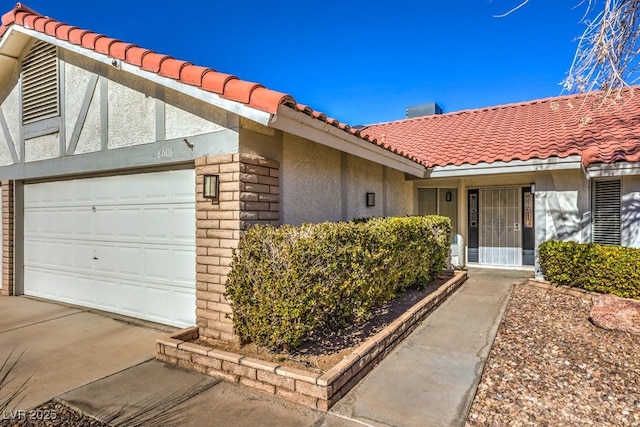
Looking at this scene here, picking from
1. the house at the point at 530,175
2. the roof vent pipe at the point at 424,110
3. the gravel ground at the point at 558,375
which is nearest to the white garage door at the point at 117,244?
the gravel ground at the point at 558,375

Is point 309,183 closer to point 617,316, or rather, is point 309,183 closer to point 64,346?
Answer: point 64,346

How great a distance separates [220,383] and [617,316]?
6.22 metres

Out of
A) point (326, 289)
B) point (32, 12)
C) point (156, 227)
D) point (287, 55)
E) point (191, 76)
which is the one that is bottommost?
point (326, 289)

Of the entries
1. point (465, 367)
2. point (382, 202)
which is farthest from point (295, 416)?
point (382, 202)

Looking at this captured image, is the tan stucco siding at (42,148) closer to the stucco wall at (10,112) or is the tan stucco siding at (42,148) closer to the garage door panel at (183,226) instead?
the stucco wall at (10,112)

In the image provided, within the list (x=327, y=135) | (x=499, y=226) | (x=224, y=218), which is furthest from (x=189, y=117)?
(x=499, y=226)

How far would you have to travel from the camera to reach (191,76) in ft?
15.4

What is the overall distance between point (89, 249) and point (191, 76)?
4582 millimetres

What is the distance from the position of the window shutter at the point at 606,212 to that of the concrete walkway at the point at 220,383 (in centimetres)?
427

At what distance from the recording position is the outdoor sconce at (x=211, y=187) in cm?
484

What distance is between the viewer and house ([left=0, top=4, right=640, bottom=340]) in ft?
16.2

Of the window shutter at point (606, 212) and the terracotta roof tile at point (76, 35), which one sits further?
the window shutter at point (606, 212)

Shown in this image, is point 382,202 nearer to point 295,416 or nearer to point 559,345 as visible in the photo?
point 559,345

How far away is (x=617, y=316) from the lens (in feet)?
19.7
